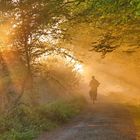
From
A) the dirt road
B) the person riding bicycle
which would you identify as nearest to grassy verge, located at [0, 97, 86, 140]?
the dirt road

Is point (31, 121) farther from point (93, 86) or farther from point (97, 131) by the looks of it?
point (93, 86)

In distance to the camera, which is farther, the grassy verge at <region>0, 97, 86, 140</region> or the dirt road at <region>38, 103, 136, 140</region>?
the grassy verge at <region>0, 97, 86, 140</region>

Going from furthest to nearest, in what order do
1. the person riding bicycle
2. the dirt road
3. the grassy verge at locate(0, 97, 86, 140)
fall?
1. the person riding bicycle
2. the grassy verge at locate(0, 97, 86, 140)
3. the dirt road

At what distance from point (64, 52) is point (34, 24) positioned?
3446 millimetres

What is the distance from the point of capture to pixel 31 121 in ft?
80.9

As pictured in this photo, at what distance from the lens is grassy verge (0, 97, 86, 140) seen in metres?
21.3

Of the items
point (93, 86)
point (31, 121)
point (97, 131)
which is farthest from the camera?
point (93, 86)

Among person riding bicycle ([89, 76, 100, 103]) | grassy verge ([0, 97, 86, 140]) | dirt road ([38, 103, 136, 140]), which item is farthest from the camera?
person riding bicycle ([89, 76, 100, 103])

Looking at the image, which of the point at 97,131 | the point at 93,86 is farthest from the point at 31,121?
the point at 93,86

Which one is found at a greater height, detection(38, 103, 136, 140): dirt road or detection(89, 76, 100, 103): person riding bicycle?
detection(89, 76, 100, 103): person riding bicycle

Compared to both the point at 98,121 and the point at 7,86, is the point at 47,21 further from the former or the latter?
the point at 7,86

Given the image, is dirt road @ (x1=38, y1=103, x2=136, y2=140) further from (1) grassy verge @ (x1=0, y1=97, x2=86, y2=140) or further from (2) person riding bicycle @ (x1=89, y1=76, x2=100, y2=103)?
(2) person riding bicycle @ (x1=89, y1=76, x2=100, y2=103)

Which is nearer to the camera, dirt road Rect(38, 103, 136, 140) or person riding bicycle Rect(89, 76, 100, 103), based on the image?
dirt road Rect(38, 103, 136, 140)

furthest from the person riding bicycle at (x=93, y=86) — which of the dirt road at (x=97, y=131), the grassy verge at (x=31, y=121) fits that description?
the dirt road at (x=97, y=131)
